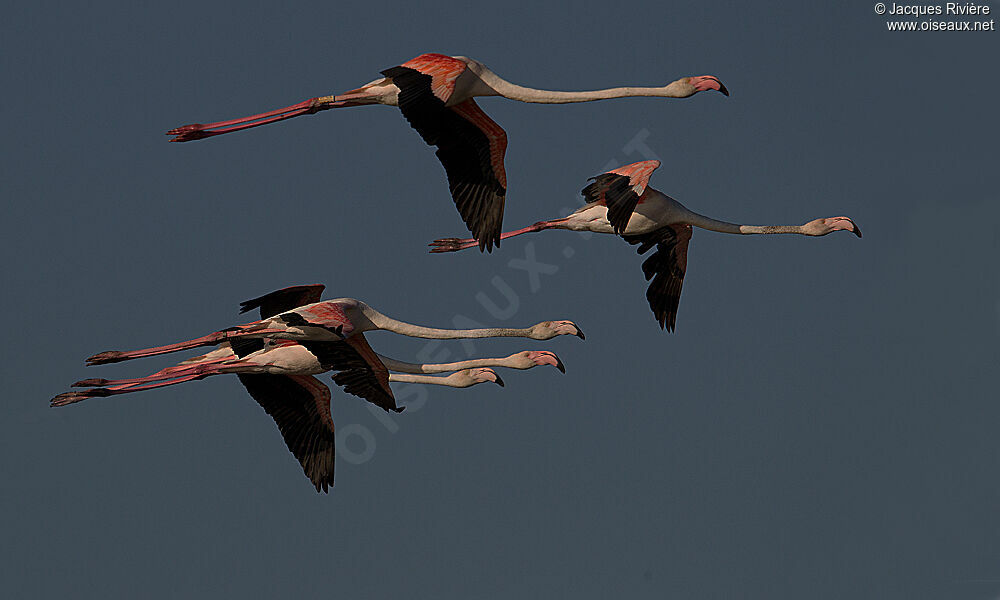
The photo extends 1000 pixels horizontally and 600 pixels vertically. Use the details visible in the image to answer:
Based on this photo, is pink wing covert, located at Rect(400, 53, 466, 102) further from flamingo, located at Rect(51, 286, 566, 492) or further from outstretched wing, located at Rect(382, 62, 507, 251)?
flamingo, located at Rect(51, 286, 566, 492)

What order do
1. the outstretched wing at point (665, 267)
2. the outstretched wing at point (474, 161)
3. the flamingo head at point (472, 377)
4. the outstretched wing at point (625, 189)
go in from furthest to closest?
1. the outstretched wing at point (665, 267)
2. the flamingo head at point (472, 377)
3. the outstretched wing at point (625, 189)
4. the outstretched wing at point (474, 161)

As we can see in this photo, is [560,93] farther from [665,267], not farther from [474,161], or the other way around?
[665,267]

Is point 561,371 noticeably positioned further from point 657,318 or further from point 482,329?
point 657,318

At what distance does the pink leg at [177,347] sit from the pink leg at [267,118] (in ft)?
11.5

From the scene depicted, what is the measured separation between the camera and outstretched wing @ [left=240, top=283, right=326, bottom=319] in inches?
1394

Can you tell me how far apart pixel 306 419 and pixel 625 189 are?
736cm

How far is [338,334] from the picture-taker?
3359 centimetres

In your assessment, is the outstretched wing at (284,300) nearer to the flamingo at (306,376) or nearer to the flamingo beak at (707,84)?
the flamingo at (306,376)

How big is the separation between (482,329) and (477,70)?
4.65 metres

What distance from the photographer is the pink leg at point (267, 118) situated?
3478cm

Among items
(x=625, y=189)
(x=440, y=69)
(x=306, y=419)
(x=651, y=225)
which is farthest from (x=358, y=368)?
(x=651, y=225)

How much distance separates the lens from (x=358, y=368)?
3397 cm

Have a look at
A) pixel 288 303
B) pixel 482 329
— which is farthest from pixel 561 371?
pixel 288 303

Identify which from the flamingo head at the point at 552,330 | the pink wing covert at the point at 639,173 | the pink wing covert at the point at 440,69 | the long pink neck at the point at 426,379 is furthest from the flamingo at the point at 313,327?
the pink wing covert at the point at 440,69
